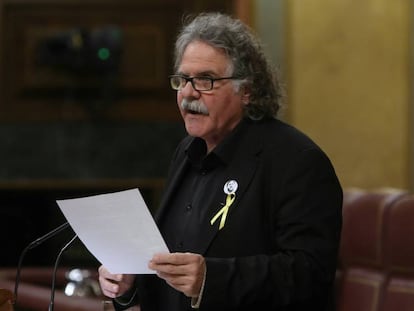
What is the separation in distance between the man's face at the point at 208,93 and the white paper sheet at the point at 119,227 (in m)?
0.35

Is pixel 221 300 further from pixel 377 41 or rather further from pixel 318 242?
pixel 377 41

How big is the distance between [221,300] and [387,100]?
3.78 meters

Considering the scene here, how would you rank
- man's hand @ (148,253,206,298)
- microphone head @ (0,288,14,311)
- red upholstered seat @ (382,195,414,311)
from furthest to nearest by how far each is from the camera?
1. red upholstered seat @ (382,195,414,311)
2. microphone head @ (0,288,14,311)
3. man's hand @ (148,253,206,298)

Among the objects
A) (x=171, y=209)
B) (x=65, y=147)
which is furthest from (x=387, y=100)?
(x=171, y=209)

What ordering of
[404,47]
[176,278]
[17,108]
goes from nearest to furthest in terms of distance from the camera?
1. [176,278]
2. [404,47]
3. [17,108]

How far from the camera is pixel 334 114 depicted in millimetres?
5820

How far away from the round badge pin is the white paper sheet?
11.1 inches

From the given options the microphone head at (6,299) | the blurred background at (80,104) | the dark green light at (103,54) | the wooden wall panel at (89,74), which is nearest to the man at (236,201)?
the microphone head at (6,299)

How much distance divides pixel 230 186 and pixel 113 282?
0.38 metres

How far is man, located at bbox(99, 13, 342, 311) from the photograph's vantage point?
86.7 inches

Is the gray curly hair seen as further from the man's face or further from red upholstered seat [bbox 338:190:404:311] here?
red upholstered seat [bbox 338:190:404:311]

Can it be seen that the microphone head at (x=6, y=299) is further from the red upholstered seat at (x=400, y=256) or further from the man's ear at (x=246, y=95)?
the red upholstered seat at (x=400, y=256)

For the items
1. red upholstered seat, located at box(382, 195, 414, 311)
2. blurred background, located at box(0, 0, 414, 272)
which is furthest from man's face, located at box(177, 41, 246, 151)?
blurred background, located at box(0, 0, 414, 272)

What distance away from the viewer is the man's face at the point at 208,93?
2.40 metres
